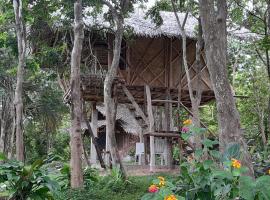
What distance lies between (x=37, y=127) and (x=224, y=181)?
59.1 ft

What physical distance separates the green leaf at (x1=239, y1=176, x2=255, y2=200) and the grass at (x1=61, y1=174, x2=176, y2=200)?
3.78 m

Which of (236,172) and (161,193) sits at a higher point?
(236,172)

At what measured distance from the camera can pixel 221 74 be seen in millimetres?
5086

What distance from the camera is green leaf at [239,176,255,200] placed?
2.63 metres

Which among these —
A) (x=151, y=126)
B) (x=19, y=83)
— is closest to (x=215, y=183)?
(x=19, y=83)

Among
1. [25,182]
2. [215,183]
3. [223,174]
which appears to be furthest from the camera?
[25,182]

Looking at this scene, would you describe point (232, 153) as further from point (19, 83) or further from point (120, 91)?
point (120, 91)

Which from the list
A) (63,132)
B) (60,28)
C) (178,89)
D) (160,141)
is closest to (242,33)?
(178,89)

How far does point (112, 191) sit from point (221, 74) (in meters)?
3.43

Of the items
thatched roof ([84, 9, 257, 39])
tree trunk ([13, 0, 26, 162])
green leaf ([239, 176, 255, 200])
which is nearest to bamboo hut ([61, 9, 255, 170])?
thatched roof ([84, 9, 257, 39])

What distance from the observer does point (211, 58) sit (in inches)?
204

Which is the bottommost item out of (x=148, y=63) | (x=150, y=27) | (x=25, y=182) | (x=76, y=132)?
(x=25, y=182)

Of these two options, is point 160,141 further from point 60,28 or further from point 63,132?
point 63,132

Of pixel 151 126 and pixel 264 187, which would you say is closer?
pixel 264 187
